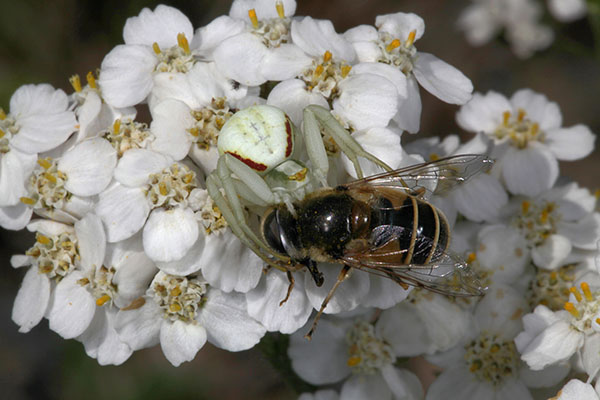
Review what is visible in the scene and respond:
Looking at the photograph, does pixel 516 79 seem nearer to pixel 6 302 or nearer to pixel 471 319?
pixel 471 319

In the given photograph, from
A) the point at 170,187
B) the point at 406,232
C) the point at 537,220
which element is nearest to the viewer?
the point at 406,232

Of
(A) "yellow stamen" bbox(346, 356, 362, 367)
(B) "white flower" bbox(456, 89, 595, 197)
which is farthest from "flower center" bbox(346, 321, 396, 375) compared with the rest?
(B) "white flower" bbox(456, 89, 595, 197)

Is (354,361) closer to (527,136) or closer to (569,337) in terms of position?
(569,337)

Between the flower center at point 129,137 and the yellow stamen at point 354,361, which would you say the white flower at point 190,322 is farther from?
the yellow stamen at point 354,361

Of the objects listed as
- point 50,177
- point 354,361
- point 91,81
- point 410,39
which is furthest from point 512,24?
point 50,177

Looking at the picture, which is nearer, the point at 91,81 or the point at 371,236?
the point at 371,236

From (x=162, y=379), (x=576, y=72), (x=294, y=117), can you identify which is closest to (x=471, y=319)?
(x=294, y=117)
